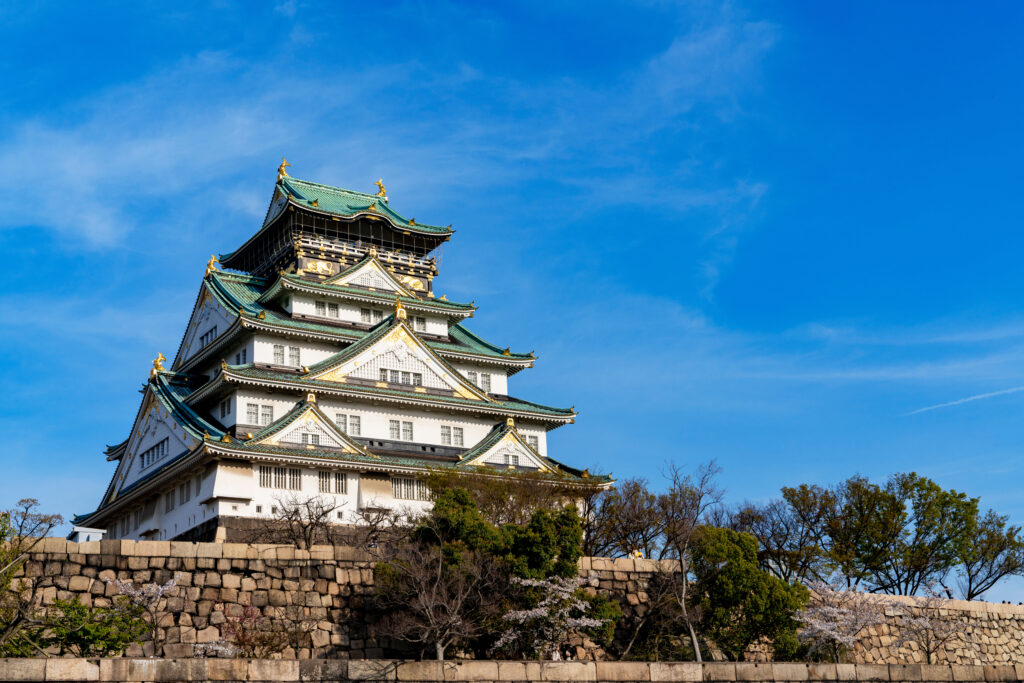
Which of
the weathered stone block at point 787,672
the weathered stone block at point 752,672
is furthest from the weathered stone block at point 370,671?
the weathered stone block at point 787,672

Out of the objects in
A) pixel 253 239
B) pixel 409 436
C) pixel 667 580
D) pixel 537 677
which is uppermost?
pixel 253 239

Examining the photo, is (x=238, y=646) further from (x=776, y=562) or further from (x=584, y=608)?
(x=776, y=562)

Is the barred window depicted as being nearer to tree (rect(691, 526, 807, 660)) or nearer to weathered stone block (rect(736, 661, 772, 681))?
tree (rect(691, 526, 807, 660))

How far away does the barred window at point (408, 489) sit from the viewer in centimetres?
4388

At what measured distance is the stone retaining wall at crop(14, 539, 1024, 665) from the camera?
27.2 meters

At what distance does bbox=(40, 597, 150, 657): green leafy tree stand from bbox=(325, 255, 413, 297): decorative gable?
2924 centimetres

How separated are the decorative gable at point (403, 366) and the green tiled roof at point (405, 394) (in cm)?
55

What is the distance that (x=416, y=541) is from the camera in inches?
1145

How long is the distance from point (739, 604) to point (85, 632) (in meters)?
Result: 18.5

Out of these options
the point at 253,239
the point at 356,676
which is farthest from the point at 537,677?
the point at 253,239

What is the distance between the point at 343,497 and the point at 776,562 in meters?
19.8

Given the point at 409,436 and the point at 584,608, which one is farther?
the point at 409,436

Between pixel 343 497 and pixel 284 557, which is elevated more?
pixel 343 497

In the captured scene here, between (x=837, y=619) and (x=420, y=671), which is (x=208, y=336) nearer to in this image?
(x=837, y=619)
